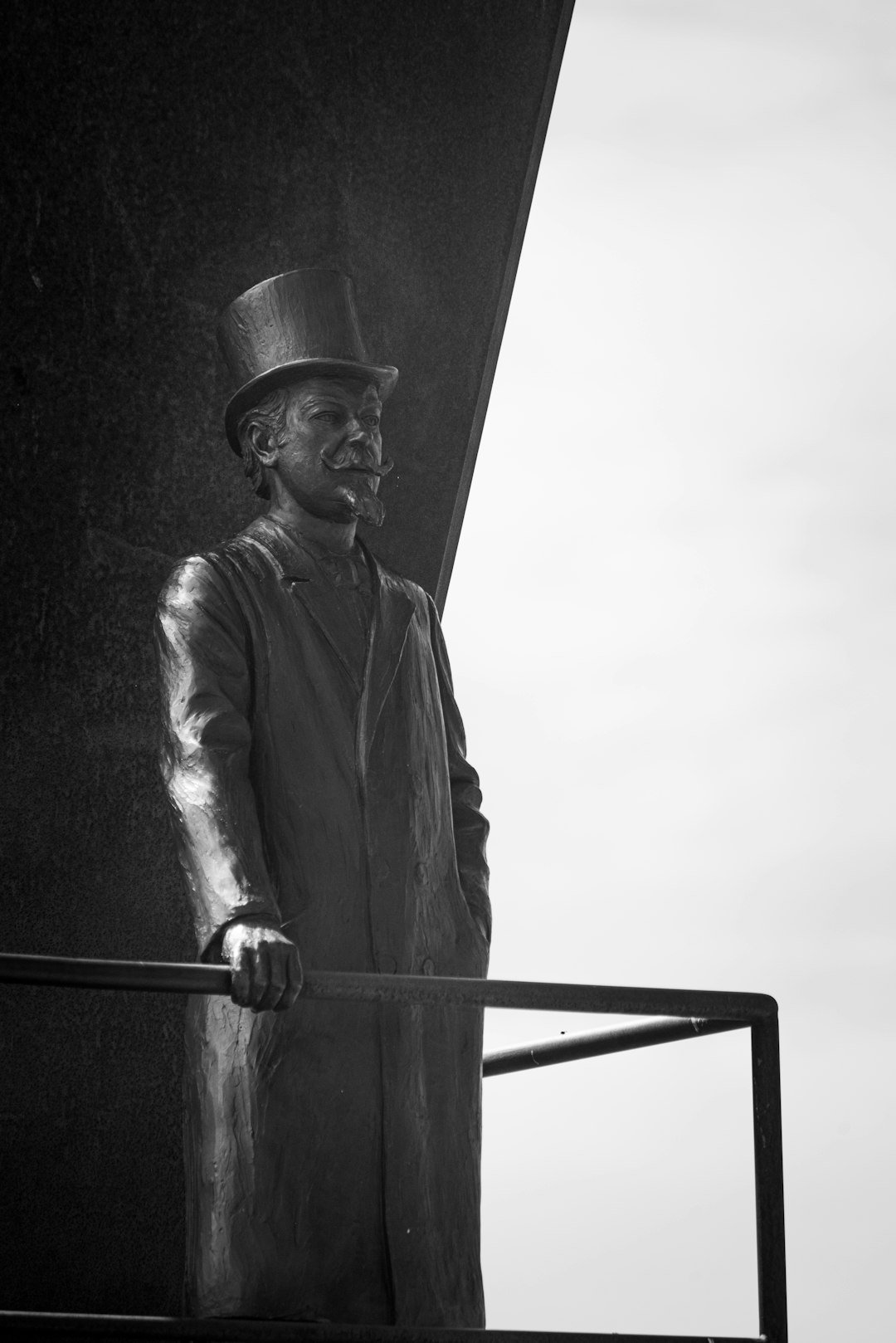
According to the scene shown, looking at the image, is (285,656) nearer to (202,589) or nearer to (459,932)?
(202,589)

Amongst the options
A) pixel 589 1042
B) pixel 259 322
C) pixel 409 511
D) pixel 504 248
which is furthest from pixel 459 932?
pixel 504 248

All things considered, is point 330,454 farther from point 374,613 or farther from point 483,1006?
point 483,1006

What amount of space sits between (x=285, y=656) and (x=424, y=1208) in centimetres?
70

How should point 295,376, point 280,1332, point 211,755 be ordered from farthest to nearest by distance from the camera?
1. point 295,376
2. point 211,755
3. point 280,1332

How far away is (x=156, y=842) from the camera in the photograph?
369cm

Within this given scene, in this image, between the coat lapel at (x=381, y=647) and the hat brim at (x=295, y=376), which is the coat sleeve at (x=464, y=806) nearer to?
the coat lapel at (x=381, y=647)

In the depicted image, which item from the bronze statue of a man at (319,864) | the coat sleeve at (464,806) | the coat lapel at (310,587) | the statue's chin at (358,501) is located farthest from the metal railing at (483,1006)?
the statue's chin at (358,501)

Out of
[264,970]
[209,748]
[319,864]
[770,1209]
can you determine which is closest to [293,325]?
[209,748]

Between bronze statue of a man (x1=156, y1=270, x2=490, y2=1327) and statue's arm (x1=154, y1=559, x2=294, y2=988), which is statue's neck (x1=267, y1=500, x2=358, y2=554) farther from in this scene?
statue's arm (x1=154, y1=559, x2=294, y2=988)

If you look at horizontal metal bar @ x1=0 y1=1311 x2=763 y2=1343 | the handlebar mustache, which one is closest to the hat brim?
the handlebar mustache

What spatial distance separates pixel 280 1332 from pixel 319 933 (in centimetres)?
54

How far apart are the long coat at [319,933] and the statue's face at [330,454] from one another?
0.26 feet

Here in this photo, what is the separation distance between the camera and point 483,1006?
2.50 metres

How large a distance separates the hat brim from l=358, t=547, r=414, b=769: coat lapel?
0.24 meters
